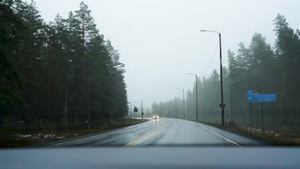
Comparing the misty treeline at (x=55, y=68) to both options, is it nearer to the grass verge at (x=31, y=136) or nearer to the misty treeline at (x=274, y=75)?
the grass verge at (x=31, y=136)


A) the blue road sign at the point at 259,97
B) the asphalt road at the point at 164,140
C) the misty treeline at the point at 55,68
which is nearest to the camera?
the asphalt road at the point at 164,140

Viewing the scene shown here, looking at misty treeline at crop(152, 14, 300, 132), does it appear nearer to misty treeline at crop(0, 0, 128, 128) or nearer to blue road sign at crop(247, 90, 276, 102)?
blue road sign at crop(247, 90, 276, 102)

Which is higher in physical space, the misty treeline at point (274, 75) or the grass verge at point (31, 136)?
the misty treeline at point (274, 75)

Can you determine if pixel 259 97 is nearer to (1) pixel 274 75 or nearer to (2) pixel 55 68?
(2) pixel 55 68

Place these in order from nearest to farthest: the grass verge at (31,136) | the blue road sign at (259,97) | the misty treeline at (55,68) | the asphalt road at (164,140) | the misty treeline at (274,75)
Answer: the asphalt road at (164,140) < the grass verge at (31,136) < the blue road sign at (259,97) < the misty treeline at (55,68) < the misty treeline at (274,75)

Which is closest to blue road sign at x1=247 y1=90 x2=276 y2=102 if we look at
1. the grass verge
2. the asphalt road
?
the asphalt road

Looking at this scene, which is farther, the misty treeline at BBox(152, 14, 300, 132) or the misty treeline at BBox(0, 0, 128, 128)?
the misty treeline at BBox(152, 14, 300, 132)

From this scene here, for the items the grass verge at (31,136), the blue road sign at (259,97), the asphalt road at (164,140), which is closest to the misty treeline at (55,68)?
the grass verge at (31,136)

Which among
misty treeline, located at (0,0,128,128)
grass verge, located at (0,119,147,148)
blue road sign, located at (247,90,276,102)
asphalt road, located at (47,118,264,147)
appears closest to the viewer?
asphalt road, located at (47,118,264,147)

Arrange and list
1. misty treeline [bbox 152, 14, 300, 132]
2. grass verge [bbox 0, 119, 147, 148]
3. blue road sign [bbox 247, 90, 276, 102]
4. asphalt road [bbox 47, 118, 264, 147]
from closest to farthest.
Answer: asphalt road [bbox 47, 118, 264, 147]
grass verge [bbox 0, 119, 147, 148]
blue road sign [bbox 247, 90, 276, 102]
misty treeline [bbox 152, 14, 300, 132]

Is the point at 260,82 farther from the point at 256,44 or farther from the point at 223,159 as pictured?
the point at 223,159

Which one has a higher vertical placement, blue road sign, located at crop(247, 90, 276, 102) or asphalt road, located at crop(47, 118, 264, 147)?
blue road sign, located at crop(247, 90, 276, 102)

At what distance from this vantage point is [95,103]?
174 ft

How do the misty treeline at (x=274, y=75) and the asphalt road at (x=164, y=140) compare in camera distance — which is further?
the misty treeline at (x=274, y=75)
